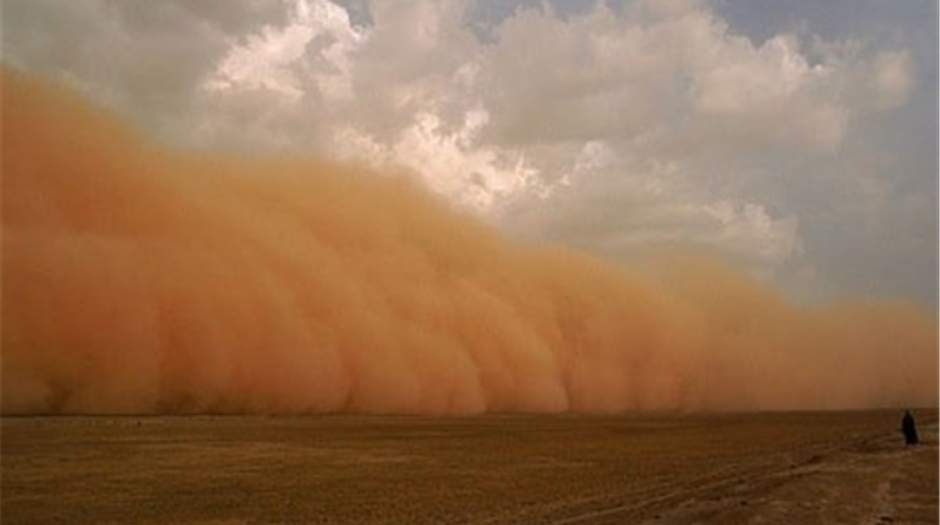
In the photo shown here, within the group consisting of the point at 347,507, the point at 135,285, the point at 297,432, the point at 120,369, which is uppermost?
the point at 135,285

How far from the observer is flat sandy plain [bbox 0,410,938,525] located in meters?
14.2

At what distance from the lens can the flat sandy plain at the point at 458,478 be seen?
14219 mm

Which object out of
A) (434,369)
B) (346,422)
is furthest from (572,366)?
(346,422)

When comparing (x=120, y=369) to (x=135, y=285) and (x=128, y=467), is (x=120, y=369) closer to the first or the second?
(x=135, y=285)

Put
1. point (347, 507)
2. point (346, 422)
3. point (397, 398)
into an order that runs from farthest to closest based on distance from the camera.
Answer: point (397, 398)
point (346, 422)
point (347, 507)

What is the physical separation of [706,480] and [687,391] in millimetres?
65693

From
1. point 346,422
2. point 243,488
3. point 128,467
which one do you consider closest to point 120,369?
point 346,422

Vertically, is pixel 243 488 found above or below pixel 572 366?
below

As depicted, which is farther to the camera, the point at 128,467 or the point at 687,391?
the point at 687,391

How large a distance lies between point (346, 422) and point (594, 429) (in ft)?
40.5

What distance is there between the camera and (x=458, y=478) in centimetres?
2008

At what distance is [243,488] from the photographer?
18.2m

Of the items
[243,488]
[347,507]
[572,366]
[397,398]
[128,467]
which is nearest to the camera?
[347,507]

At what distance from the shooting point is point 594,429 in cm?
4344
